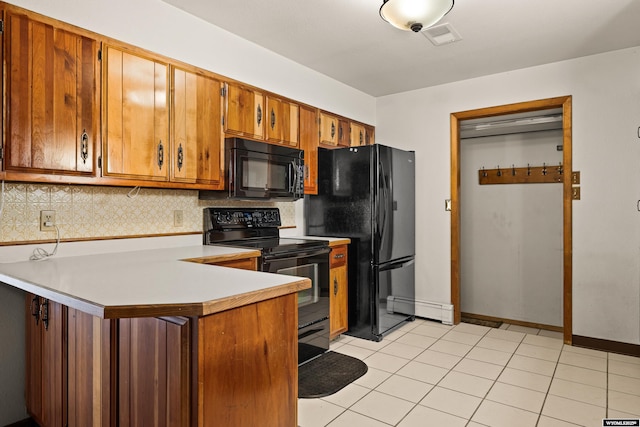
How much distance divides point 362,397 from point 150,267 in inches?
59.0

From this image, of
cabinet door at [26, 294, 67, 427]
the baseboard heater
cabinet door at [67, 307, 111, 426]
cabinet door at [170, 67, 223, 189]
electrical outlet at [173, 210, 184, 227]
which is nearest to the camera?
cabinet door at [67, 307, 111, 426]

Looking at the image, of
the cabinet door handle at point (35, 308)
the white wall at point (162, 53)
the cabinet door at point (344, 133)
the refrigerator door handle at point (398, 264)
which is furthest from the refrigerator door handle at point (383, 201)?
the cabinet door handle at point (35, 308)

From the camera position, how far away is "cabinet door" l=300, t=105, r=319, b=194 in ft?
11.9

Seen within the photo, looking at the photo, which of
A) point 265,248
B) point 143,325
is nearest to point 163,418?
point 143,325

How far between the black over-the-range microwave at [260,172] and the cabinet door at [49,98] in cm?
90

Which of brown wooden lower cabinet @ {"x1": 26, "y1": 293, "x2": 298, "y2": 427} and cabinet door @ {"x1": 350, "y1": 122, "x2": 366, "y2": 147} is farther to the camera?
cabinet door @ {"x1": 350, "y1": 122, "x2": 366, "y2": 147}

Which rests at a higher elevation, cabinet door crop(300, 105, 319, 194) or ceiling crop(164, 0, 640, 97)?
ceiling crop(164, 0, 640, 97)

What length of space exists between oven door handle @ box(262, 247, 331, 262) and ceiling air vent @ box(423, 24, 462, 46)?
1.80 metres

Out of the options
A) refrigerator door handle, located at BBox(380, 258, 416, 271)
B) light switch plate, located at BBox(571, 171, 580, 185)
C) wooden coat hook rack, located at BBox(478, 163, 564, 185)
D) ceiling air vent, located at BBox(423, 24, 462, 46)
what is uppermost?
ceiling air vent, located at BBox(423, 24, 462, 46)

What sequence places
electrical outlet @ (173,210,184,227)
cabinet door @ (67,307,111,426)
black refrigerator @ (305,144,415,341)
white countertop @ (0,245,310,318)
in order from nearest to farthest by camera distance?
white countertop @ (0,245,310,318) → cabinet door @ (67,307,111,426) → electrical outlet @ (173,210,184,227) → black refrigerator @ (305,144,415,341)

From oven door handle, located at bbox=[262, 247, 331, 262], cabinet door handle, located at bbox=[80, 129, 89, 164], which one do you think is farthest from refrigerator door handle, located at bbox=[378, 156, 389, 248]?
cabinet door handle, located at bbox=[80, 129, 89, 164]

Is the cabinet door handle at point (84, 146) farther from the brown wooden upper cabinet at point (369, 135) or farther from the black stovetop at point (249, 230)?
the brown wooden upper cabinet at point (369, 135)

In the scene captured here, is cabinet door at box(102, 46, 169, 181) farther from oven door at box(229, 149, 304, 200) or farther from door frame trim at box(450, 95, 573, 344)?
door frame trim at box(450, 95, 573, 344)

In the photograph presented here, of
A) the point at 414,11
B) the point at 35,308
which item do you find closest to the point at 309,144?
the point at 414,11
